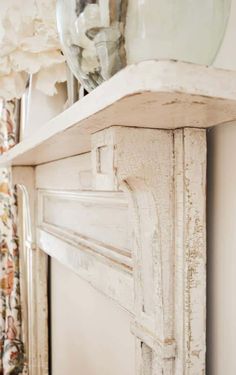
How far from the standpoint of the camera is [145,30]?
1.23 ft

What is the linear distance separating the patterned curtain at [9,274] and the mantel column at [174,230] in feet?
4.01

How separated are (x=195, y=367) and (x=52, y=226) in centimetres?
76

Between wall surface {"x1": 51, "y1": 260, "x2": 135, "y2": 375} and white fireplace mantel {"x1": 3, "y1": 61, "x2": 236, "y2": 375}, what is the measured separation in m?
0.19

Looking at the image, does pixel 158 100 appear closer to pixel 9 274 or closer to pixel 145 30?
pixel 145 30

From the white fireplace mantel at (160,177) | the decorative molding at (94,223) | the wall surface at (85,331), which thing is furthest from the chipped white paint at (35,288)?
the white fireplace mantel at (160,177)

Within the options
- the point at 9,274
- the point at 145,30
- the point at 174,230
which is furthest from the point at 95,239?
the point at 9,274

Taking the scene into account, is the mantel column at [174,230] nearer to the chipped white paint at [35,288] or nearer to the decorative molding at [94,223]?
the decorative molding at [94,223]

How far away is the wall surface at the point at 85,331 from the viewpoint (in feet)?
2.69

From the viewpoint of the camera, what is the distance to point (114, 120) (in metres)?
0.42

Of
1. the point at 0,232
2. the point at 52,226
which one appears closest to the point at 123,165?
the point at 52,226

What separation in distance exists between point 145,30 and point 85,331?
93cm

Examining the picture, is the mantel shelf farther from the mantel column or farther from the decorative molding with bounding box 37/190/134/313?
the decorative molding with bounding box 37/190/134/313

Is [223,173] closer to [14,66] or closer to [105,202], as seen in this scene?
[105,202]

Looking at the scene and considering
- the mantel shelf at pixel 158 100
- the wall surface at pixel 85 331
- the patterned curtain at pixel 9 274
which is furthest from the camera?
the patterned curtain at pixel 9 274
